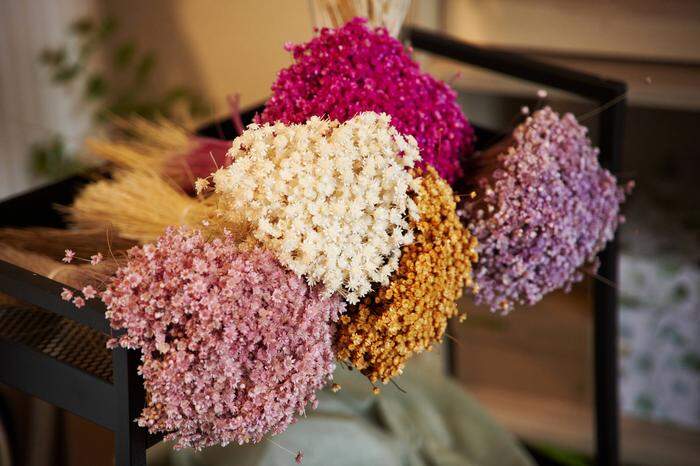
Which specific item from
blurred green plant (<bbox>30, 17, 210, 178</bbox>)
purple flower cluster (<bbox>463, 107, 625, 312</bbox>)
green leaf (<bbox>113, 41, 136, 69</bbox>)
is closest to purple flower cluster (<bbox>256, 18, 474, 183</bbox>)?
purple flower cluster (<bbox>463, 107, 625, 312</bbox>)

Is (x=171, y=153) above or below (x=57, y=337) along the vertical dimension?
above

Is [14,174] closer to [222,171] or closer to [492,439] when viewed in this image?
[492,439]

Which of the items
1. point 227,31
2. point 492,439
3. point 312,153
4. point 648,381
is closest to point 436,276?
point 312,153

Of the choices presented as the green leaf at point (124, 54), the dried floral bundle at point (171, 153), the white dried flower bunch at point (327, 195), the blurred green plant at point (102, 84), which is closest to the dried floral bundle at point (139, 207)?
the dried floral bundle at point (171, 153)

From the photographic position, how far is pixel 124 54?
6.63ft

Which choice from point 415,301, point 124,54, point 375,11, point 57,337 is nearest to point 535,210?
point 415,301

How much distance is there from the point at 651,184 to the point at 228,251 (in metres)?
1.40

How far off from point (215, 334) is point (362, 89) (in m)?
0.29

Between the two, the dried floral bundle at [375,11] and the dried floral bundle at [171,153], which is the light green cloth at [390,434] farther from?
the dried floral bundle at [375,11]

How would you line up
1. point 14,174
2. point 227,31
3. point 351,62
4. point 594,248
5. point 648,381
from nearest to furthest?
point 351,62 < point 594,248 < point 648,381 < point 227,31 < point 14,174

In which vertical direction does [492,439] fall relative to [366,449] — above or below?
below

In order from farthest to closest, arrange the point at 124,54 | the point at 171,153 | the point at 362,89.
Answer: the point at 124,54, the point at 171,153, the point at 362,89

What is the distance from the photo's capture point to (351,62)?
0.80 meters

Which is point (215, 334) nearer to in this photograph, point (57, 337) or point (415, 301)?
point (415, 301)
